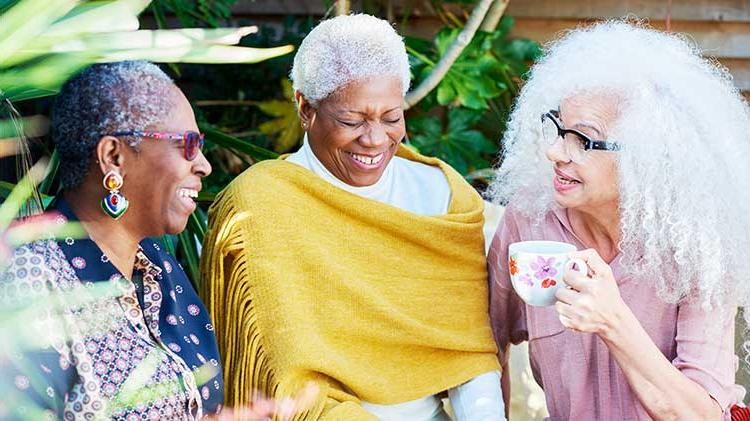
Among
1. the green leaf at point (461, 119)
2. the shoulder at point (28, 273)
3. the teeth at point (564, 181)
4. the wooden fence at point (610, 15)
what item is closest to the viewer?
the shoulder at point (28, 273)

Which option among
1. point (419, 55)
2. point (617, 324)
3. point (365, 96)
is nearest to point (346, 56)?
point (365, 96)

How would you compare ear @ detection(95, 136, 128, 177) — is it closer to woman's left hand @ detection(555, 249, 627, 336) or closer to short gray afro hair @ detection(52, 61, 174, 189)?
short gray afro hair @ detection(52, 61, 174, 189)

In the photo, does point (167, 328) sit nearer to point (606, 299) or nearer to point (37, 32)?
point (37, 32)

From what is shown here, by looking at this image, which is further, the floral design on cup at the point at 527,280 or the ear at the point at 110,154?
the floral design on cup at the point at 527,280

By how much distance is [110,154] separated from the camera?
6.50 ft

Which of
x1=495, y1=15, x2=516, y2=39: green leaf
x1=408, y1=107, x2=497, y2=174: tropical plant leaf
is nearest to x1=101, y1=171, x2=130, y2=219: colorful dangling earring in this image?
x1=408, y1=107, x2=497, y2=174: tropical plant leaf

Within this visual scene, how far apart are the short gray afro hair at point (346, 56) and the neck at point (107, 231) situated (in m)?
0.71

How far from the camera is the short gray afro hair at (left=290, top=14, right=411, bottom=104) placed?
2.59 m

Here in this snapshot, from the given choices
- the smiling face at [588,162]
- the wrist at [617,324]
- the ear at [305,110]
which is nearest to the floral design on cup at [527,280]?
the wrist at [617,324]

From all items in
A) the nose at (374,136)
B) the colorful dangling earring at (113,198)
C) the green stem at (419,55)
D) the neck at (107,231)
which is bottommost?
the neck at (107,231)

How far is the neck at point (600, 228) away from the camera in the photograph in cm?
255

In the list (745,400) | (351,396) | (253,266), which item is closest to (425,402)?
(351,396)

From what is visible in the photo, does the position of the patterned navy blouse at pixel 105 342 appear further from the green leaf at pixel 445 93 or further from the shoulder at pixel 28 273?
the green leaf at pixel 445 93

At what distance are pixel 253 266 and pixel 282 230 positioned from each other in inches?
4.6
